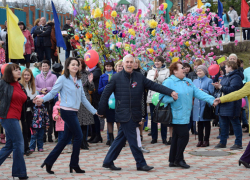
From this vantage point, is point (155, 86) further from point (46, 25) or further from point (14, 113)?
point (46, 25)

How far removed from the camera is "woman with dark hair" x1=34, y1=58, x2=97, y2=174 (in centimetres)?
666

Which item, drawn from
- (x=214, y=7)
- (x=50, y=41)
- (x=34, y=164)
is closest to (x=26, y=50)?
(x=50, y=41)

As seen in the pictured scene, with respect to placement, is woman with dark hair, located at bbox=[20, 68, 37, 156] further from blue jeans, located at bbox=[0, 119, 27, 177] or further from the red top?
blue jeans, located at bbox=[0, 119, 27, 177]

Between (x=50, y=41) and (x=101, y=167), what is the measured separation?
1015 cm

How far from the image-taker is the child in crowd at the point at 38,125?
353 inches

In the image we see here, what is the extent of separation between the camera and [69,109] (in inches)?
263

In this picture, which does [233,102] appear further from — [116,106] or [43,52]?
[43,52]

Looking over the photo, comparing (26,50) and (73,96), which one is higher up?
(26,50)

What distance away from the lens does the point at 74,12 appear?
12.4 metres

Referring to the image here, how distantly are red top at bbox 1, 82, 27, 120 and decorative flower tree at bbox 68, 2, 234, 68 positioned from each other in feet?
15.8

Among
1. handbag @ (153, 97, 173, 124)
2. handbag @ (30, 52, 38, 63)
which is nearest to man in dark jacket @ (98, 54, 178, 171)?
handbag @ (153, 97, 173, 124)

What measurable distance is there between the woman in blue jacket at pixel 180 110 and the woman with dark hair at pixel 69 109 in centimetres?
151

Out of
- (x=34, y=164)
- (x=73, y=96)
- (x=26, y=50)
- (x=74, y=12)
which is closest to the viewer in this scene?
(x=73, y=96)

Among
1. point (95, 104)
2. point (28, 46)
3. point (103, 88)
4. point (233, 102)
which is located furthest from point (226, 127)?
point (28, 46)
